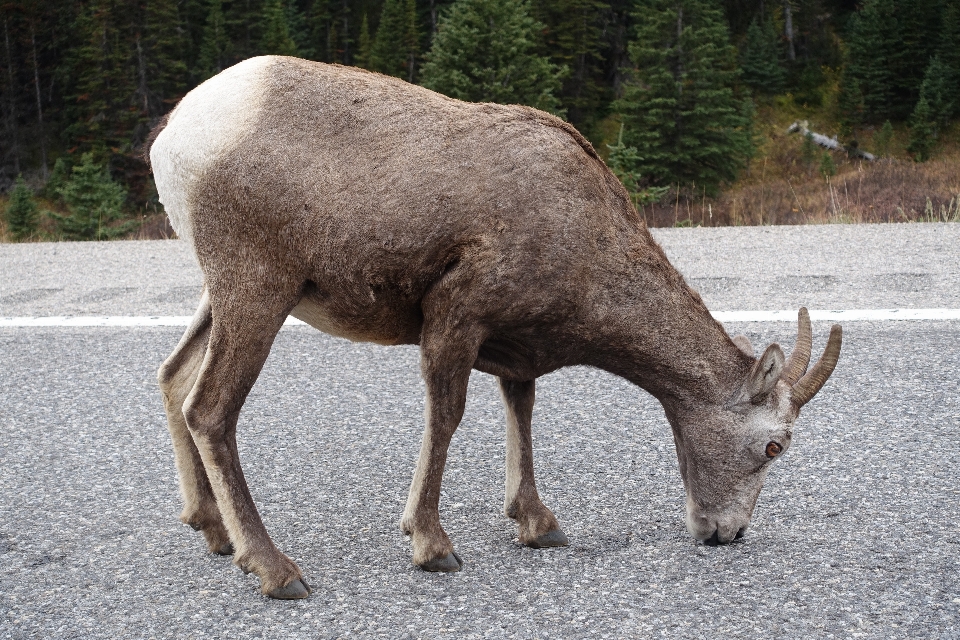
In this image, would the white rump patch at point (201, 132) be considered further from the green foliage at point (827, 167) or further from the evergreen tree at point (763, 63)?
the evergreen tree at point (763, 63)

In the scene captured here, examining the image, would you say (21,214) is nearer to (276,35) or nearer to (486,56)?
(486,56)

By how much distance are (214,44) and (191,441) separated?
47251mm

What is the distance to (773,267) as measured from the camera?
346 inches

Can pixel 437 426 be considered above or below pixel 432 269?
below

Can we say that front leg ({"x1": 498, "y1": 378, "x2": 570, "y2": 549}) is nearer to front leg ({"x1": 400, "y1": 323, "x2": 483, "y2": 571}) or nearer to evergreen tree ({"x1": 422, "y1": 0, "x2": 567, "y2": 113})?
front leg ({"x1": 400, "y1": 323, "x2": 483, "y2": 571})

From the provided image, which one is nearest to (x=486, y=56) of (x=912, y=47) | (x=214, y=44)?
(x=214, y=44)

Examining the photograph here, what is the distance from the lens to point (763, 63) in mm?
46844

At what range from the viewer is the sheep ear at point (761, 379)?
11.8ft

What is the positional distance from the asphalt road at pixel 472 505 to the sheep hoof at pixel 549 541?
5 cm

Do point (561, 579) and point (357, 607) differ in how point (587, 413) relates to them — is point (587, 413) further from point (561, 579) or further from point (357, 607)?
point (357, 607)

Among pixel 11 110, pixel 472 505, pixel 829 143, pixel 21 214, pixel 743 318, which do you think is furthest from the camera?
pixel 11 110

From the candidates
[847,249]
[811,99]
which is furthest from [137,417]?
[811,99]

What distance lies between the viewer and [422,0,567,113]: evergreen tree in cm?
2995

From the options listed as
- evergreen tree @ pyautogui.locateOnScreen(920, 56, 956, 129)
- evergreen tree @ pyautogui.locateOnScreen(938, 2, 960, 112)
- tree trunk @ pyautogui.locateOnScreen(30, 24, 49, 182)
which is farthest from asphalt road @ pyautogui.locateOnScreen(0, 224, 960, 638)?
tree trunk @ pyautogui.locateOnScreen(30, 24, 49, 182)
